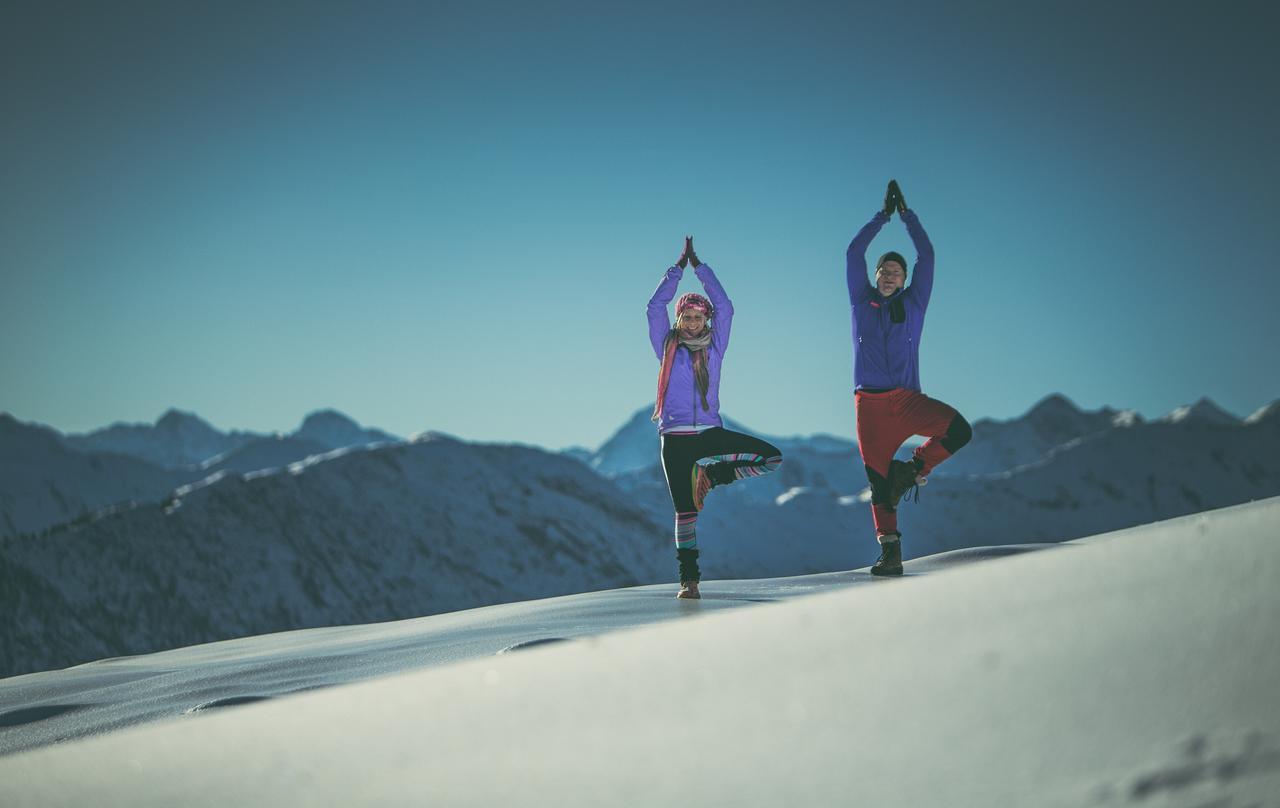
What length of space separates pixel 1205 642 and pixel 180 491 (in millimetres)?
36370

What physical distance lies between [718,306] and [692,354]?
1.27 feet

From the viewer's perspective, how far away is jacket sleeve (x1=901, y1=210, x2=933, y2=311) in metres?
5.38

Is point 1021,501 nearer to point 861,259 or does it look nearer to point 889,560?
point 889,560

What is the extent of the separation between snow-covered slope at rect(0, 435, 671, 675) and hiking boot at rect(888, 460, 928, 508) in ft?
89.6

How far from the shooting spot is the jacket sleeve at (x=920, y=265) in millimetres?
5375

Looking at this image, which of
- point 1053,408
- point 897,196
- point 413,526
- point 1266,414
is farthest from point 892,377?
point 1053,408

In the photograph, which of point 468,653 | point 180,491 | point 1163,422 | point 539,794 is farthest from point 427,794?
point 1163,422

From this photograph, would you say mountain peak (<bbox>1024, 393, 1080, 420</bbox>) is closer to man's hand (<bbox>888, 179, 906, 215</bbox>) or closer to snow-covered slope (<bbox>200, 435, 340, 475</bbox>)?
snow-covered slope (<bbox>200, 435, 340, 475</bbox>)

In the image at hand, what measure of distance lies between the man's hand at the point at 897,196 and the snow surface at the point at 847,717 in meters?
3.54

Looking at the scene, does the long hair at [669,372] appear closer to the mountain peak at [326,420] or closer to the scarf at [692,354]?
the scarf at [692,354]

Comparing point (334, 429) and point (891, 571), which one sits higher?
point (334, 429)

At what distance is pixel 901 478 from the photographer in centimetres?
530

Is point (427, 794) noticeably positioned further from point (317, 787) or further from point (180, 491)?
point (180, 491)

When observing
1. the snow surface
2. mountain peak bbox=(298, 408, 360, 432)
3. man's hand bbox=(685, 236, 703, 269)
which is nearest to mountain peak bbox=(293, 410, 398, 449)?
mountain peak bbox=(298, 408, 360, 432)
